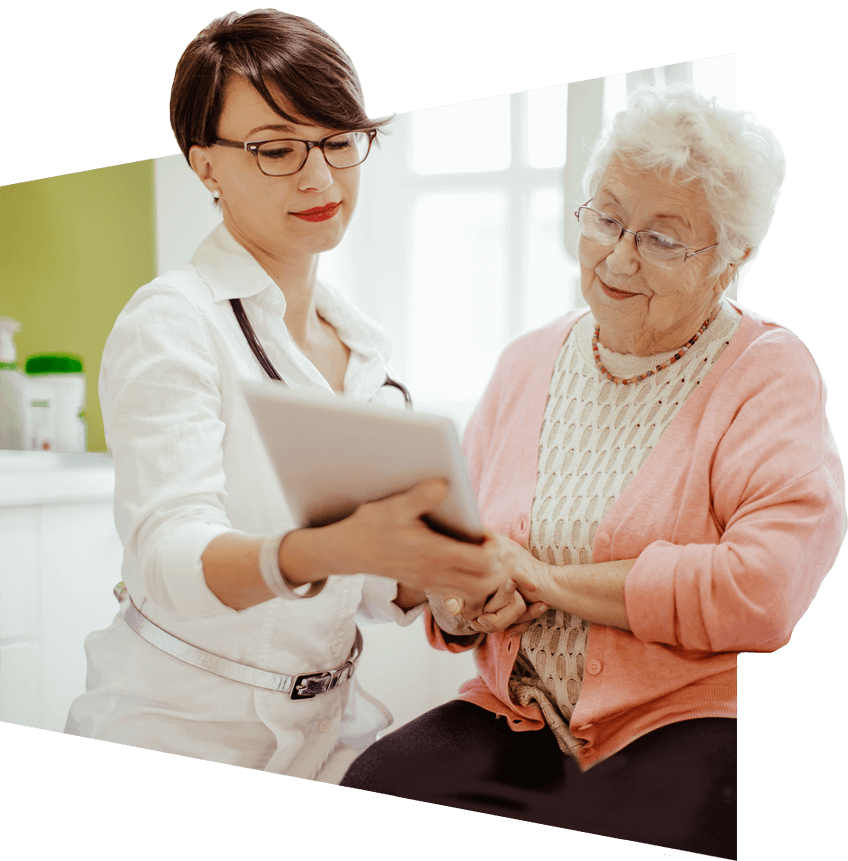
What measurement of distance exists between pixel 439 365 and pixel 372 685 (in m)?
0.66

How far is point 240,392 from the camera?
1803mm

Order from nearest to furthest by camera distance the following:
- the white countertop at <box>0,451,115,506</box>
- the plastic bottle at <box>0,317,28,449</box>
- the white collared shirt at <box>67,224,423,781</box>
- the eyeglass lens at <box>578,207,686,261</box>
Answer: the eyeglass lens at <box>578,207,686,261</box> < the white collared shirt at <box>67,224,423,781</box> < the white countertop at <box>0,451,115,506</box> < the plastic bottle at <box>0,317,28,449</box>

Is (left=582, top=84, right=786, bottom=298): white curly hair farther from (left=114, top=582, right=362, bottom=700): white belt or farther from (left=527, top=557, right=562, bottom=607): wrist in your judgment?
(left=114, top=582, right=362, bottom=700): white belt

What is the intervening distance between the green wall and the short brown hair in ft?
1.17

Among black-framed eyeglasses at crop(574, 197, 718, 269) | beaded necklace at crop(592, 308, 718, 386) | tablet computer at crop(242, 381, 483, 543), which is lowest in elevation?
tablet computer at crop(242, 381, 483, 543)

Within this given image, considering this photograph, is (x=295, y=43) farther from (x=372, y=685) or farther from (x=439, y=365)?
(x=372, y=685)

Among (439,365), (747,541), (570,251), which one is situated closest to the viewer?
(747,541)

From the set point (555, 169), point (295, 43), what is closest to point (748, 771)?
point (555, 169)

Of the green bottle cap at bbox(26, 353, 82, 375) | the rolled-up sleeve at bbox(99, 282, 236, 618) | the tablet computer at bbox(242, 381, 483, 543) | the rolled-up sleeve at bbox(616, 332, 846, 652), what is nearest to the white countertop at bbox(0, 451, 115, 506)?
the green bottle cap at bbox(26, 353, 82, 375)

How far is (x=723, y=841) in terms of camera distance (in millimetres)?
1544

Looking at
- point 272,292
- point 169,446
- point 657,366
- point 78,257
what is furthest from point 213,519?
point 78,257

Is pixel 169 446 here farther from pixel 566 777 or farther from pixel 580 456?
pixel 566 777

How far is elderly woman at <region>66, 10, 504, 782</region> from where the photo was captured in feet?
5.75

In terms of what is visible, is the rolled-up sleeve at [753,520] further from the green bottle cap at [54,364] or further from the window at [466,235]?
the green bottle cap at [54,364]
